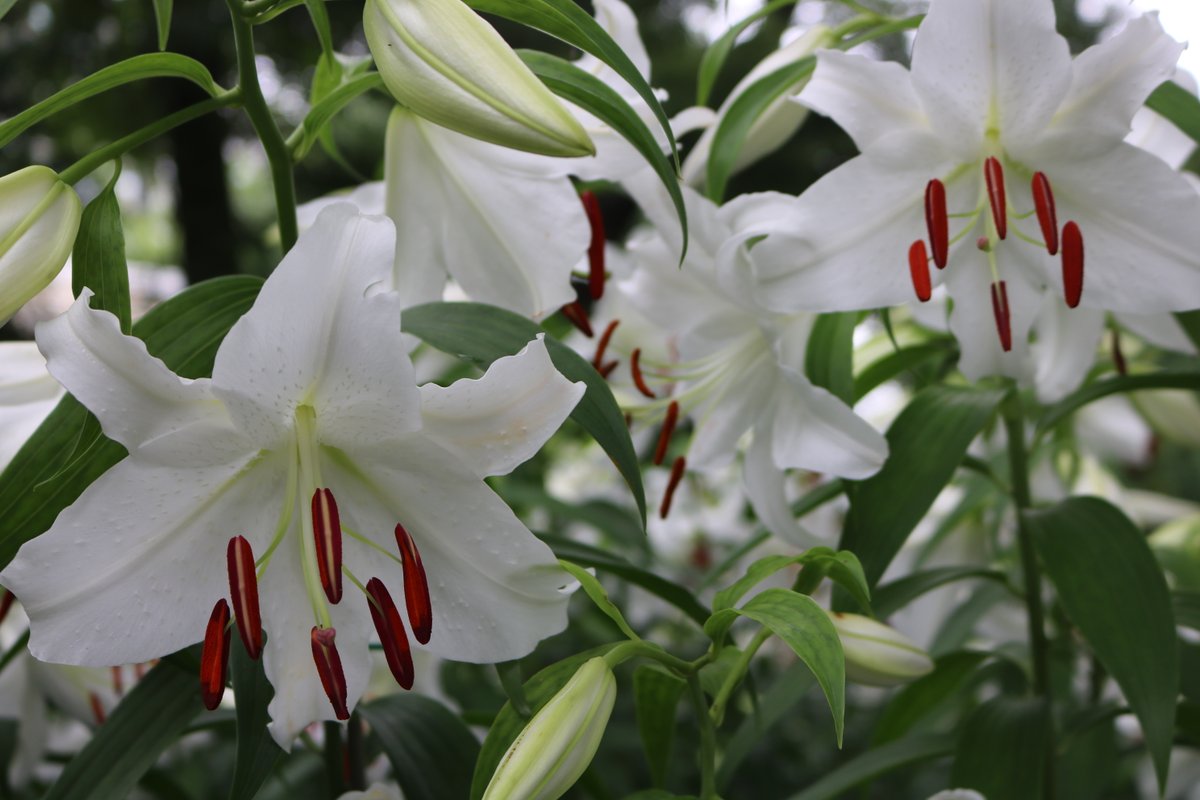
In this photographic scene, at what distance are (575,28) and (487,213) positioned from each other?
Result: 0.23 meters

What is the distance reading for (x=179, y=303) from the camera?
2.54 ft

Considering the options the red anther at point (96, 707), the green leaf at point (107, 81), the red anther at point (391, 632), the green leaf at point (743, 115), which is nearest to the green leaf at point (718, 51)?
the green leaf at point (743, 115)

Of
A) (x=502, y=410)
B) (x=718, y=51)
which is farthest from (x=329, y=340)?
(x=718, y=51)

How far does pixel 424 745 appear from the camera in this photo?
3.02ft

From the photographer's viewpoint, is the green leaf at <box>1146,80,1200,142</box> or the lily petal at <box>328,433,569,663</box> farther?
the green leaf at <box>1146,80,1200,142</box>

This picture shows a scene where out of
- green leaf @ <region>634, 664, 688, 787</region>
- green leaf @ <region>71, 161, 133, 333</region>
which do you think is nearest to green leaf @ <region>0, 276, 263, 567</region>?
green leaf @ <region>71, 161, 133, 333</region>

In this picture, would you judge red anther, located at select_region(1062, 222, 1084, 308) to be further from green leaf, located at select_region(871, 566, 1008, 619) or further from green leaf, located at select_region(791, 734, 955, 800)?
green leaf, located at select_region(791, 734, 955, 800)

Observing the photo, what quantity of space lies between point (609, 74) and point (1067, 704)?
3.11 feet

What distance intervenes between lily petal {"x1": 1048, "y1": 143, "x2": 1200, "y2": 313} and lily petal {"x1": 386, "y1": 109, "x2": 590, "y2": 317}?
1.21 ft

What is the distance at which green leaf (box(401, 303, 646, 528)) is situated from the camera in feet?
2.39

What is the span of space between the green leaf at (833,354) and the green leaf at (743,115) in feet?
0.44

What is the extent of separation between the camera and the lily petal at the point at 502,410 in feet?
2.12

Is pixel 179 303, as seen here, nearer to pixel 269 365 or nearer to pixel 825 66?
pixel 269 365

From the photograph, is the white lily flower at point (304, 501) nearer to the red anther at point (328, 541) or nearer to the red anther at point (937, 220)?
the red anther at point (328, 541)
